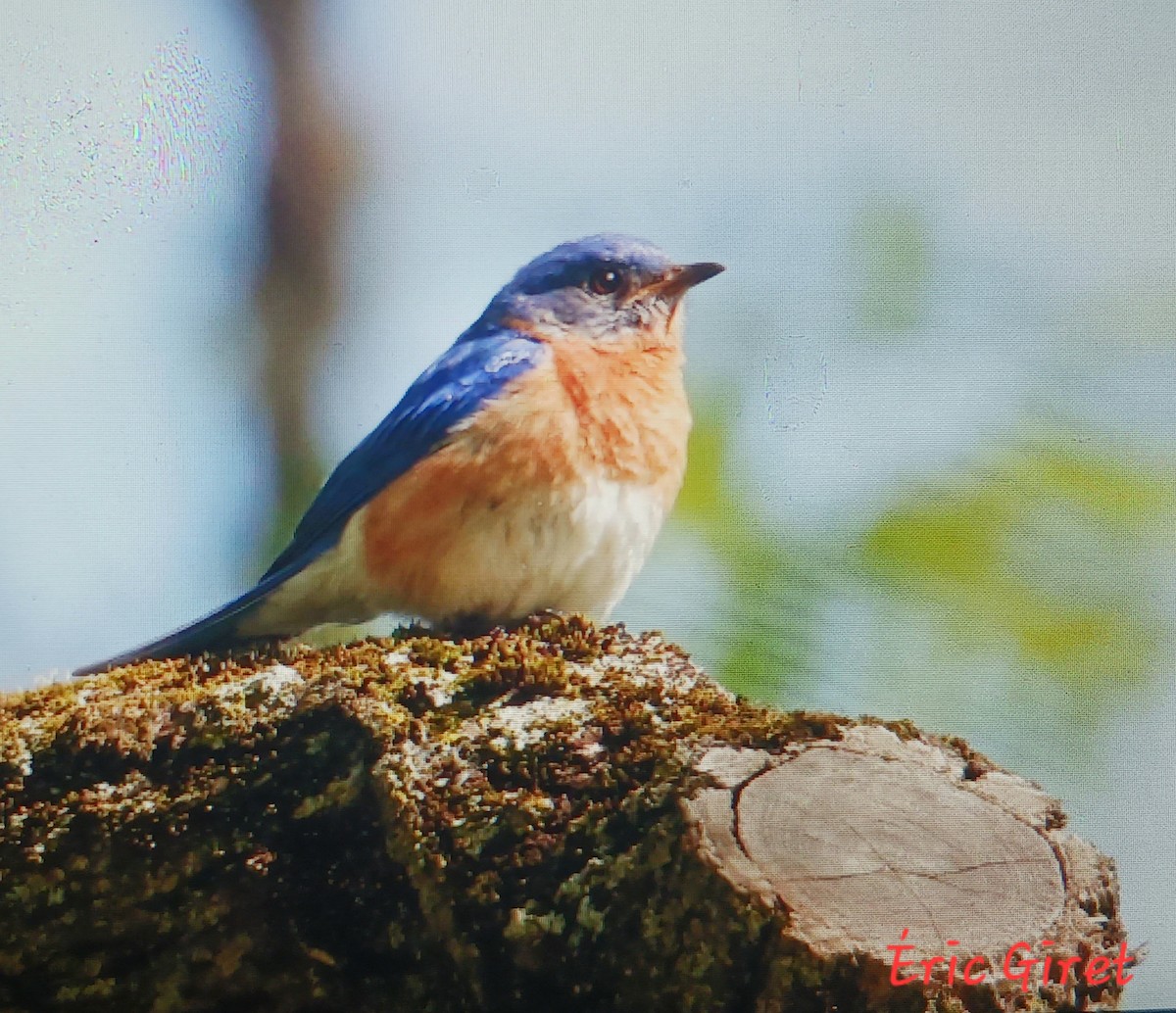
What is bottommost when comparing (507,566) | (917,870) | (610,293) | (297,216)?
(917,870)

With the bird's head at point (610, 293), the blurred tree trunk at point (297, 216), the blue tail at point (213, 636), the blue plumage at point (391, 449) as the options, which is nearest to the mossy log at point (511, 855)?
the blue tail at point (213, 636)

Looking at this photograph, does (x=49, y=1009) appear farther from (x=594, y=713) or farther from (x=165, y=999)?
(x=594, y=713)

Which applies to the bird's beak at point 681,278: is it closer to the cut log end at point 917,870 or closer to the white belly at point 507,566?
the white belly at point 507,566

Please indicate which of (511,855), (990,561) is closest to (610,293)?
(990,561)

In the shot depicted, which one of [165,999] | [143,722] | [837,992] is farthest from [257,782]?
[837,992]

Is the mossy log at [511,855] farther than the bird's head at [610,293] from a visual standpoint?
No

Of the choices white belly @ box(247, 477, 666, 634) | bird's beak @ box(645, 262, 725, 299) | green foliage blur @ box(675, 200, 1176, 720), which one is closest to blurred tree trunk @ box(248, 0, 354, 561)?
white belly @ box(247, 477, 666, 634)

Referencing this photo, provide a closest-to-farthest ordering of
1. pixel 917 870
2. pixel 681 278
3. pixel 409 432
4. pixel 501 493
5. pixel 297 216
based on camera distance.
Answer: pixel 917 870 → pixel 501 493 → pixel 409 432 → pixel 681 278 → pixel 297 216

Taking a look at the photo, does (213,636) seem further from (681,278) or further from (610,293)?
(681,278)
